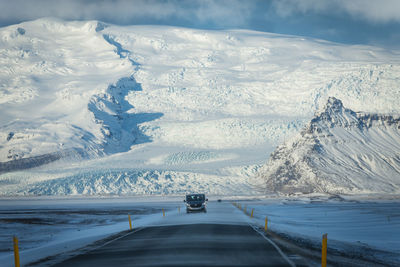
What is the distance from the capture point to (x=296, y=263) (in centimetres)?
1844

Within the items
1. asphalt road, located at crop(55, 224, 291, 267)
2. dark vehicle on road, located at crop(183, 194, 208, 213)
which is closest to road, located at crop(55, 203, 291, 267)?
asphalt road, located at crop(55, 224, 291, 267)

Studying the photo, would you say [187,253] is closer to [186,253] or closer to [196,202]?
[186,253]

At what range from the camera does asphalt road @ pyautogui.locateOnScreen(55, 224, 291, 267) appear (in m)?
18.7

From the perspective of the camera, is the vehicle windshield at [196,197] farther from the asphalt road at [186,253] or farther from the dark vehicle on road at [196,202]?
the asphalt road at [186,253]

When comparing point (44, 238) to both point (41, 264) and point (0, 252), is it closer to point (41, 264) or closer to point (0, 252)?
point (0, 252)

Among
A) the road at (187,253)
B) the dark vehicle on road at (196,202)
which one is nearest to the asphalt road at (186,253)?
→ the road at (187,253)

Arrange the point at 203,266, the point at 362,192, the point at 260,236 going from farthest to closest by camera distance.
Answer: the point at 362,192 → the point at 260,236 → the point at 203,266

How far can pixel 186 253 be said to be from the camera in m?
21.2

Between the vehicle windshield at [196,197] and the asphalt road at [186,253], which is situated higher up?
the vehicle windshield at [196,197]

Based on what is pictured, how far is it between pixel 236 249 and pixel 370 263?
17.1 ft

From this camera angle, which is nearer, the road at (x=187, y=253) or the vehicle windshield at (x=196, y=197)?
the road at (x=187, y=253)

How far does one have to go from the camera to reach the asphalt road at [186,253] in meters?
18.7

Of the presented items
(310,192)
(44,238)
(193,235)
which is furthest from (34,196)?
(193,235)

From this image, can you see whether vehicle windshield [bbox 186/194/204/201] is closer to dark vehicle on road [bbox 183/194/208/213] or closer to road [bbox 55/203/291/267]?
dark vehicle on road [bbox 183/194/208/213]
